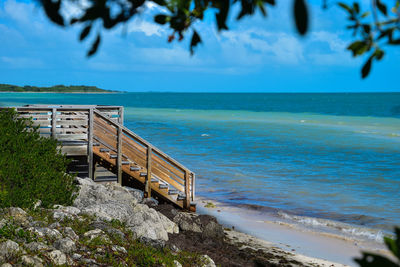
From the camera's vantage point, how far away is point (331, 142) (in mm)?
39031

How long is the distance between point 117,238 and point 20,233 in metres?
1.64

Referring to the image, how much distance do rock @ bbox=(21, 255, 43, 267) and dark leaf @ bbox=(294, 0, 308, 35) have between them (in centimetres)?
565

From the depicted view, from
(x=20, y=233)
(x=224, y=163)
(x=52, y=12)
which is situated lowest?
(x=224, y=163)

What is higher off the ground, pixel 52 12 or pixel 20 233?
pixel 52 12

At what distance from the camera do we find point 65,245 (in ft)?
23.1

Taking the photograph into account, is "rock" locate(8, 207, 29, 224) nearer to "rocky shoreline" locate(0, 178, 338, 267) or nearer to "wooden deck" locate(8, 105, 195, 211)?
"rocky shoreline" locate(0, 178, 338, 267)

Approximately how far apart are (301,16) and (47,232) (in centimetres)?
652

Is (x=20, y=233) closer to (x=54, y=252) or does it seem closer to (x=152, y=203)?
(x=54, y=252)

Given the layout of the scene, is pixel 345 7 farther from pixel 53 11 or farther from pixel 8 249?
pixel 8 249

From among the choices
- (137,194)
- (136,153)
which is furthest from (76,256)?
(136,153)

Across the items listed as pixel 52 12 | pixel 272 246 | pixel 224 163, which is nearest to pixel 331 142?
pixel 224 163

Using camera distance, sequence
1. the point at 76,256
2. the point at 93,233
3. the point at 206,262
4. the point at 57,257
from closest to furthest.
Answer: the point at 57,257 → the point at 76,256 → the point at 93,233 → the point at 206,262

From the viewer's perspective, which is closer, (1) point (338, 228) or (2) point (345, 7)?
(2) point (345, 7)

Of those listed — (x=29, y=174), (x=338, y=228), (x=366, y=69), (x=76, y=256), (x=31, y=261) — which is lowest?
(x=338, y=228)
